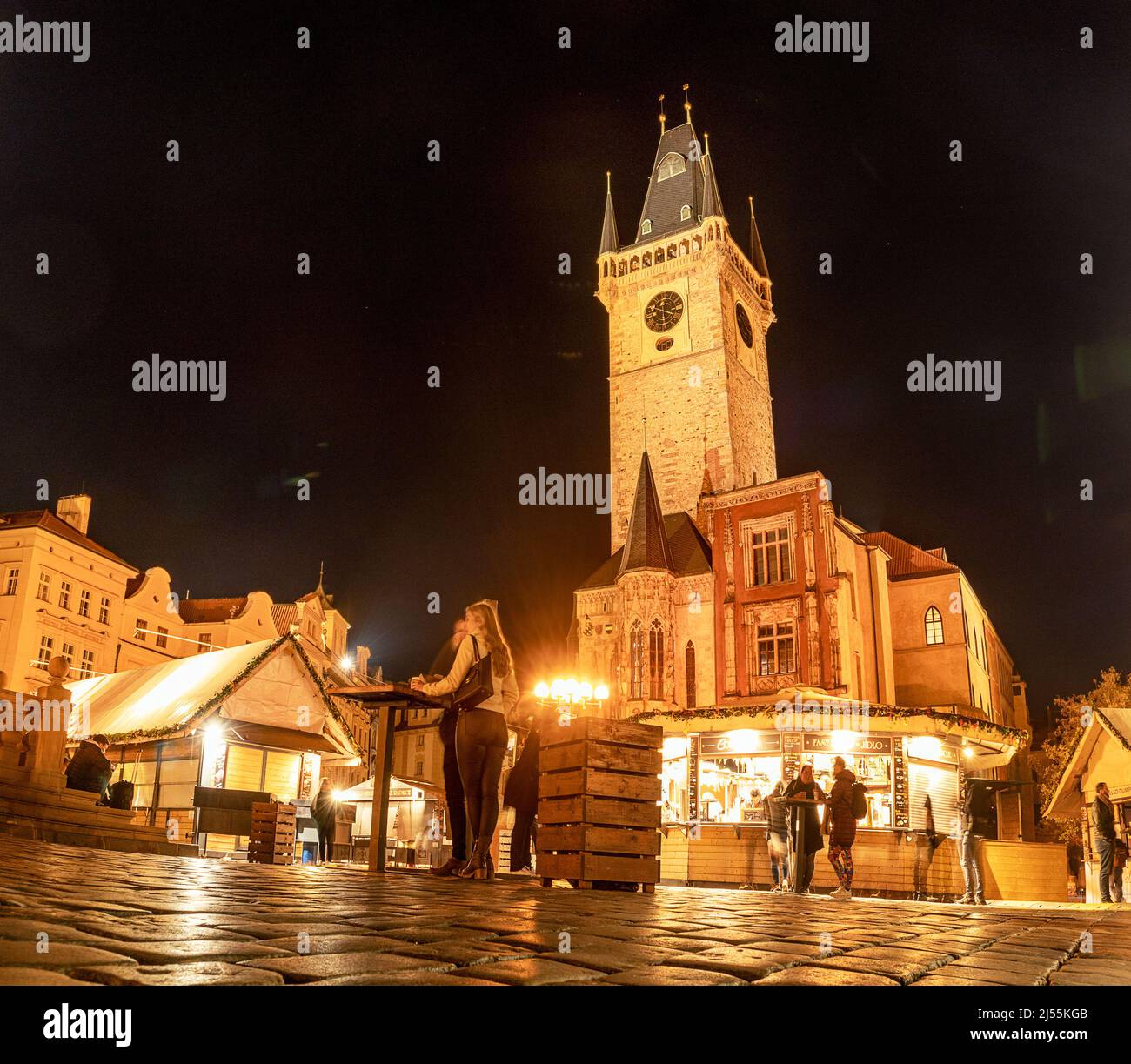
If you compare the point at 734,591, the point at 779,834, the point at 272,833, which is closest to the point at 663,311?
the point at 734,591

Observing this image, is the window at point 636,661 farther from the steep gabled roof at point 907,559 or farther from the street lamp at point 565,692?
the steep gabled roof at point 907,559

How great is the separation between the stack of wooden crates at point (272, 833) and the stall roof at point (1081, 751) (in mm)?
15369

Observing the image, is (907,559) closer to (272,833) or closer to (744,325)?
(744,325)

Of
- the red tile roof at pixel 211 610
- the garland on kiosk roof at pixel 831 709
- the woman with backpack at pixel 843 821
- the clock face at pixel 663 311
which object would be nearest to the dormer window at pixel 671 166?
the clock face at pixel 663 311

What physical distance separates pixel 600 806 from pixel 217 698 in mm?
11417

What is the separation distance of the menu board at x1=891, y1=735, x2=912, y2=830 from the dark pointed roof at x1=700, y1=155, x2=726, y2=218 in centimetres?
3718

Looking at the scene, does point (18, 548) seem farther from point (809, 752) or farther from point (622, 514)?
point (809, 752)

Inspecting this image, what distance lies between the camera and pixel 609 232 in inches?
2185

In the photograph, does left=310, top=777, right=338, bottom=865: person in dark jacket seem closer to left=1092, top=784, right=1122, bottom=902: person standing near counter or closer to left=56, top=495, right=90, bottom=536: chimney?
left=1092, top=784, right=1122, bottom=902: person standing near counter
